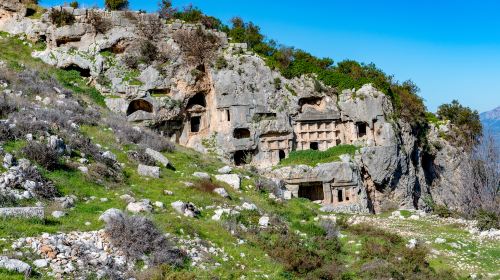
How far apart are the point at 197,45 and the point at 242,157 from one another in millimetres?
8645

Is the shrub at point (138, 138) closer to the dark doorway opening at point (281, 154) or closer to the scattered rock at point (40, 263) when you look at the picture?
the dark doorway opening at point (281, 154)

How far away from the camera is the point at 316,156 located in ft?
107

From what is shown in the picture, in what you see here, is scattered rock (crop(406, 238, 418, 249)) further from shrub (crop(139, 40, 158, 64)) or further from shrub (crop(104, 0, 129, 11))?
shrub (crop(104, 0, 129, 11))

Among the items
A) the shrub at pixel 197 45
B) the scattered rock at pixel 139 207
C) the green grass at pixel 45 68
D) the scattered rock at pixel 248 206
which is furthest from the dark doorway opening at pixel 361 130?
the scattered rock at pixel 139 207

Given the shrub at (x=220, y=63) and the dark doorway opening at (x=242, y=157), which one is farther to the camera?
the shrub at (x=220, y=63)

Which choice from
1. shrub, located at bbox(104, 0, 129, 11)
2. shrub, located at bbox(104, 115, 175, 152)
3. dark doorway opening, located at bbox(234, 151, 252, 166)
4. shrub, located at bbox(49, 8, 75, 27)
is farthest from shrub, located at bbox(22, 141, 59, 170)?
shrub, located at bbox(104, 0, 129, 11)

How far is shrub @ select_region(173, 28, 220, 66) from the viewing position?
34.3 meters

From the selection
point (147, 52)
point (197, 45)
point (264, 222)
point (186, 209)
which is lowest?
point (264, 222)

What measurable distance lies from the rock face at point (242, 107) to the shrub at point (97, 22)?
10 centimetres

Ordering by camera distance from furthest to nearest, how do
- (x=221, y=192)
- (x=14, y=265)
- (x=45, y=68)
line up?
(x=45, y=68), (x=221, y=192), (x=14, y=265)

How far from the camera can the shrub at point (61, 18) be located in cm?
3416

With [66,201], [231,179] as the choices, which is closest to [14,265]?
[66,201]

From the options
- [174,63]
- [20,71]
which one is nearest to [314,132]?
[174,63]

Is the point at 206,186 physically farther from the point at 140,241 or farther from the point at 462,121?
the point at 462,121
